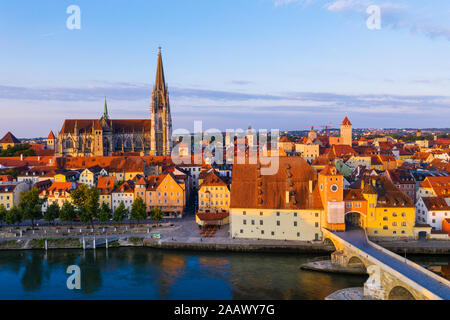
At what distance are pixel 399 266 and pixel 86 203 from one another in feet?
90.6

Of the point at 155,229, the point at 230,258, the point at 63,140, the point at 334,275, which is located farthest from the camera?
the point at 63,140

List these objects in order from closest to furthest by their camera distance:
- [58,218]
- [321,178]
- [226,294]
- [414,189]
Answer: [226,294]
[321,178]
[58,218]
[414,189]

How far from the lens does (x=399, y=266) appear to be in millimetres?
22500

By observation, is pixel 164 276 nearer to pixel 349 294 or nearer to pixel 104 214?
pixel 349 294

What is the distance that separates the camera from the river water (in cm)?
2425

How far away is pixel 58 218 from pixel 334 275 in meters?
28.7

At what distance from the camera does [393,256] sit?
2458cm

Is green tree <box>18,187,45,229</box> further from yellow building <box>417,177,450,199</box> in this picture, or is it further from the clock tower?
yellow building <box>417,177,450,199</box>

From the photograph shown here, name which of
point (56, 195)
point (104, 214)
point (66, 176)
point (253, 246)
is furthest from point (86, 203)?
point (253, 246)

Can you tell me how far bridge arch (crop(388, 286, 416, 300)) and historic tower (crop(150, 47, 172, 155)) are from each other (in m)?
69.3

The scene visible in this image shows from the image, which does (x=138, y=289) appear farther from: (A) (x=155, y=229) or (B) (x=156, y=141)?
(B) (x=156, y=141)

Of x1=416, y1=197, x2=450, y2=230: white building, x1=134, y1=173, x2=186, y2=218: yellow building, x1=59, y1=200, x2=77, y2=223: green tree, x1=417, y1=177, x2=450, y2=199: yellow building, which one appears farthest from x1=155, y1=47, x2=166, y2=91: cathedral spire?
x1=416, y1=197, x2=450, y2=230: white building

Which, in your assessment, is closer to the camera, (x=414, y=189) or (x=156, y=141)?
(x=414, y=189)

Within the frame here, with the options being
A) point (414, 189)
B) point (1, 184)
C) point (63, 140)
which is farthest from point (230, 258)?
point (63, 140)
